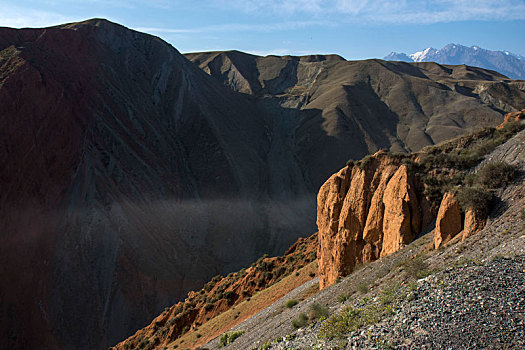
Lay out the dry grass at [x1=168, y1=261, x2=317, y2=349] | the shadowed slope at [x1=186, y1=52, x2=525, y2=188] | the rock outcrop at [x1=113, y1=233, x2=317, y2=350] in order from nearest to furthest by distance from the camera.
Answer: the dry grass at [x1=168, y1=261, x2=317, y2=349] < the rock outcrop at [x1=113, y1=233, x2=317, y2=350] < the shadowed slope at [x1=186, y1=52, x2=525, y2=188]

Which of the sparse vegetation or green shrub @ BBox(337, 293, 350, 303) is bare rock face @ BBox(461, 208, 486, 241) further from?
green shrub @ BBox(337, 293, 350, 303)

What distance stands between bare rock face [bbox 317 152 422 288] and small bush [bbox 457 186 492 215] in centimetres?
210

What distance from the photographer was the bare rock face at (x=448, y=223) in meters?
9.83

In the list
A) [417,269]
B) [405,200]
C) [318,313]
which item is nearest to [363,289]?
[318,313]

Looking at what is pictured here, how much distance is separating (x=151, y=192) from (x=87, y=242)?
10377mm

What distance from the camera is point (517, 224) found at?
8.26 m

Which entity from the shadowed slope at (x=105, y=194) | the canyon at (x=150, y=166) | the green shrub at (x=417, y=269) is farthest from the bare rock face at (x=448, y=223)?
the shadowed slope at (x=105, y=194)

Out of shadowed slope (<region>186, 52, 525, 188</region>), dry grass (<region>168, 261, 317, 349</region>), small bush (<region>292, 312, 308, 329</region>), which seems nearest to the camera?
small bush (<region>292, 312, 308, 329</region>)

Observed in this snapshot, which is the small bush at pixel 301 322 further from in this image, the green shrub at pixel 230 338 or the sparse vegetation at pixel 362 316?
the green shrub at pixel 230 338

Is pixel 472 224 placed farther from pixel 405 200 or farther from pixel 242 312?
pixel 242 312

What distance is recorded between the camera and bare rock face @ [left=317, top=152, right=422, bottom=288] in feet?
38.8

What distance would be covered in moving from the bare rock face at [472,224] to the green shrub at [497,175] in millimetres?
979

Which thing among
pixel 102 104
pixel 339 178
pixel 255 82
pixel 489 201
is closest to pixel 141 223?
pixel 102 104

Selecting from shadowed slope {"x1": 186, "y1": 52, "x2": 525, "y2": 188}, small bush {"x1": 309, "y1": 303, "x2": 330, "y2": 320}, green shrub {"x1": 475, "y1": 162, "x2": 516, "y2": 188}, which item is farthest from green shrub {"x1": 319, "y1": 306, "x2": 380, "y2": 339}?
shadowed slope {"x1": 186, "y1": 52, "x2": 525, "y2": 188}
